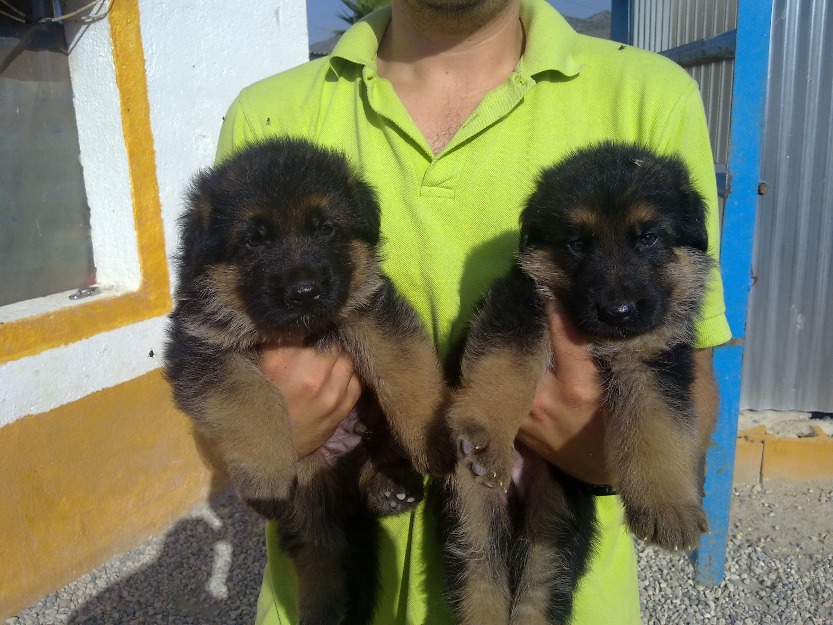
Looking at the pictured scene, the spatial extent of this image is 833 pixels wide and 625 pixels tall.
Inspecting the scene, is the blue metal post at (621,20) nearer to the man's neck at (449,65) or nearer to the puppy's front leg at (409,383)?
the man's neck at (449,65)

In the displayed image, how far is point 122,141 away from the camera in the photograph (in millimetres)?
4000

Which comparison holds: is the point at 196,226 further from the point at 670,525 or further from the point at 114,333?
the point at 114,333

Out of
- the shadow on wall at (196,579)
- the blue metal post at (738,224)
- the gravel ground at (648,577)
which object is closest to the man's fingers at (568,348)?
the blue metal post at (738,224)

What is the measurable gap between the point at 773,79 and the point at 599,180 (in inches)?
143

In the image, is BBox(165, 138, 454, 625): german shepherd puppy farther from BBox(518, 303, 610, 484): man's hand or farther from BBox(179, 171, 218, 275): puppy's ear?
BBox(518, 303, 610, 484): man's hand

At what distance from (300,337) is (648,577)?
3.21 metres

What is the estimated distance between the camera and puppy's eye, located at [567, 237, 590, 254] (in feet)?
6.70

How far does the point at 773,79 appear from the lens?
482 centimetres

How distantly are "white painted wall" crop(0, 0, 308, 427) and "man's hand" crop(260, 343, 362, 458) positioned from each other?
1.98 meters

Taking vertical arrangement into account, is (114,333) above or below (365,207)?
below

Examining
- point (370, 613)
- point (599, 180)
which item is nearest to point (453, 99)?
point (599, 180)

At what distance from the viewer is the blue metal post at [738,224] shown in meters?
3.32

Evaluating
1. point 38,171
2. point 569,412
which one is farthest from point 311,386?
point 38,171

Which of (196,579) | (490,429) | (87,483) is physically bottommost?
(196,579)
